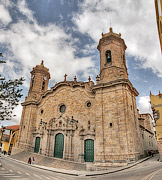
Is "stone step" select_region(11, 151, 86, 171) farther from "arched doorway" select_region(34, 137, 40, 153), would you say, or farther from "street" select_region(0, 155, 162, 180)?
"street" select_region(0, 155, 162, 180)

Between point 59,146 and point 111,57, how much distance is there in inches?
553

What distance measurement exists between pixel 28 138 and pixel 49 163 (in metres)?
7.80

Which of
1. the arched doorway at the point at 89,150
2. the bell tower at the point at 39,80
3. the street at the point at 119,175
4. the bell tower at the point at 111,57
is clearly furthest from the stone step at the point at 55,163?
the bell tower at the point at 39,80

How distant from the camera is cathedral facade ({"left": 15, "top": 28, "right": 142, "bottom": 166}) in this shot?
556 inches

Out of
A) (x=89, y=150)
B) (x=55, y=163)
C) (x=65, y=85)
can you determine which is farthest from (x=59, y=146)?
(x=65, y=85)

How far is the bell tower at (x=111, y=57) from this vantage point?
17.6 m

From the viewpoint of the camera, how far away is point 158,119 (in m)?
16.1

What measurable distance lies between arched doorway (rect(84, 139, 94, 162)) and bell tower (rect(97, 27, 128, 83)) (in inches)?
305

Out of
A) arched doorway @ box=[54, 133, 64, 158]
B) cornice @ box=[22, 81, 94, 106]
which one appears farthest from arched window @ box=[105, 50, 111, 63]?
arched doorway @ box=[54, 133, 64, 158]

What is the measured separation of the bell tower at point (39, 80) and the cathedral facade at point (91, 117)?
1.07 feet

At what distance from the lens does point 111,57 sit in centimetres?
1858

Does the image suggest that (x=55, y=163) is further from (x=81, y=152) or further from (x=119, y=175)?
(x=119, y=175)

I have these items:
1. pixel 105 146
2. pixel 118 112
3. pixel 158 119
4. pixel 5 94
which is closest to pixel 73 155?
pixel 105 146

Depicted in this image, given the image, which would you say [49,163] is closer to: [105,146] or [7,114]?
[105,146]
